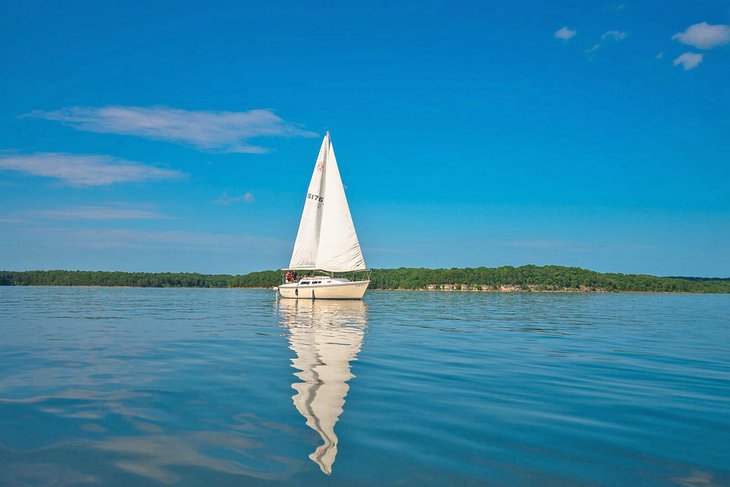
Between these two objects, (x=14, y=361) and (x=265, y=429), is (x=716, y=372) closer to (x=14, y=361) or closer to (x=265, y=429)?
(x=265, y=429)

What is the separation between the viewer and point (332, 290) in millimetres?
53750

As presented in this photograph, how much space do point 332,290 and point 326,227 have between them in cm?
707

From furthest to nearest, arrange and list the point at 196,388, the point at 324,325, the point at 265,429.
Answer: the point at 324,325, the point at 196,388, the point at 265,429

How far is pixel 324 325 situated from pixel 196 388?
16.3 meters

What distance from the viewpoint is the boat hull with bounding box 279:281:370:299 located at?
53250mm

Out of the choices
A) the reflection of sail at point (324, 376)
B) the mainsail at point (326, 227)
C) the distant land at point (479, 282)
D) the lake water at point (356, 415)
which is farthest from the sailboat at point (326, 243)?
the distant land at point (479, 282)

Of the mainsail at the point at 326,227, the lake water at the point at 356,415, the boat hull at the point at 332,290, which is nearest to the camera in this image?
the lake water at the point at 356,415

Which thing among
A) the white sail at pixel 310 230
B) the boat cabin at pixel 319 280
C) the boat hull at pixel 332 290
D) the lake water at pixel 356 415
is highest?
the white sail at pixel 310 230

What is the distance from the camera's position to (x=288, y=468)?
5996mm

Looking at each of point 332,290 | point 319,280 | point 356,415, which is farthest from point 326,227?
point 356,415

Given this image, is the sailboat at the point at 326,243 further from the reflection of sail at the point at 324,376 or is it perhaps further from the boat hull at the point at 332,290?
the reflection of sail at the point at 324,376

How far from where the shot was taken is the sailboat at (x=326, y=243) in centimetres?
5434

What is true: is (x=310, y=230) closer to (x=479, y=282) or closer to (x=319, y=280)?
(x=319, y=280)

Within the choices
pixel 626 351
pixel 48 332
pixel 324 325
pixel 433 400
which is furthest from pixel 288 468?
pixel 324 325
